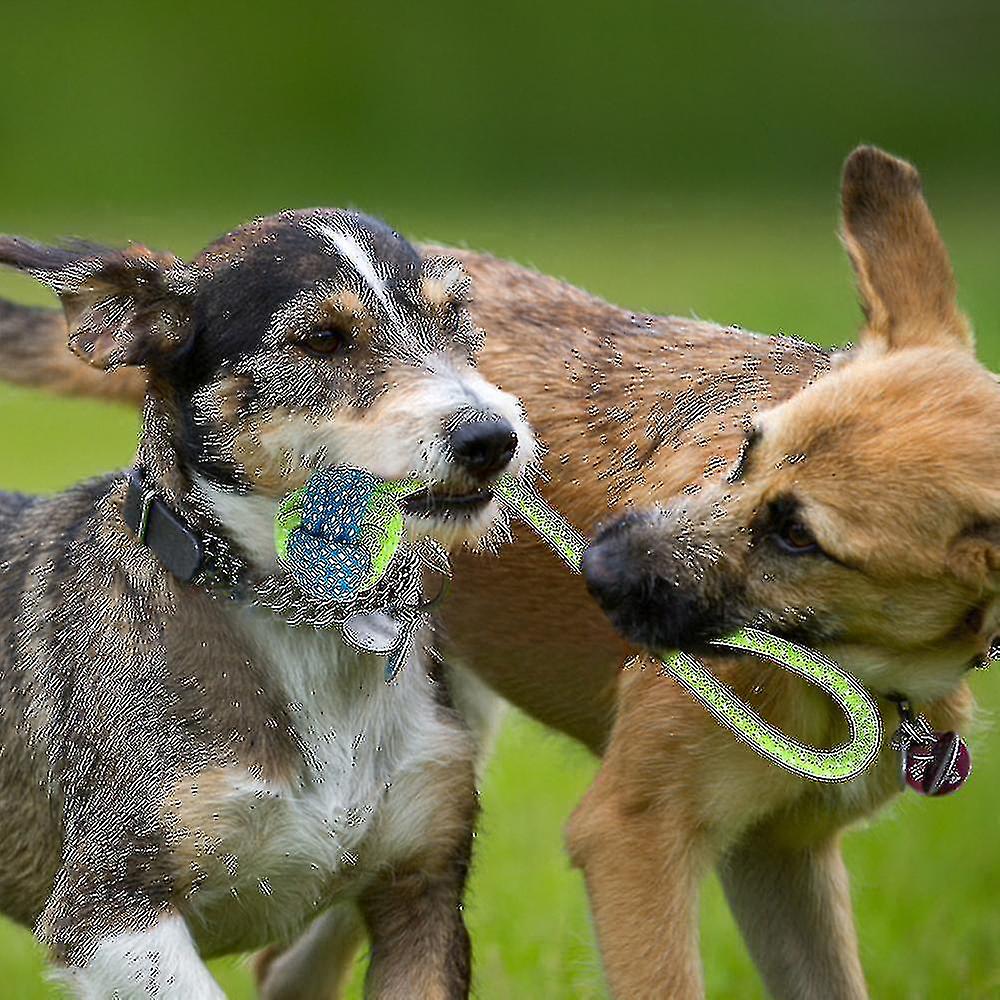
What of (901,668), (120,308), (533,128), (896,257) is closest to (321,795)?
(120,308)

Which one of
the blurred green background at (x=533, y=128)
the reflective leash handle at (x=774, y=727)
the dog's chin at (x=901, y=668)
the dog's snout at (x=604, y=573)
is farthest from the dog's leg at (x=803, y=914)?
the blurred green background at (x=533, y=128)

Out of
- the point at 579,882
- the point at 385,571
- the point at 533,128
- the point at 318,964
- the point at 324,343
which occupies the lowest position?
the point at 533,128

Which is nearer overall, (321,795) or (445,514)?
(445,514)

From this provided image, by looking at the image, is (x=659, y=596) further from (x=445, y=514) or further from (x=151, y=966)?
(x=151, y=966)

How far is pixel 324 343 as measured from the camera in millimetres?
4586

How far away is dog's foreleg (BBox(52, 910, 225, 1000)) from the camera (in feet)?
14.7

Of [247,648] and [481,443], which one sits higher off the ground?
[481,443]

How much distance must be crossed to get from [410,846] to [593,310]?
2.05m

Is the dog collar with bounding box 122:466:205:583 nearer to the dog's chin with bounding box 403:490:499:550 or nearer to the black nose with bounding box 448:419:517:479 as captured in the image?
the dog's chin with bounding box 403:490:499:550

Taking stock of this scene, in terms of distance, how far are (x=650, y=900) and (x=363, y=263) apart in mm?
1752

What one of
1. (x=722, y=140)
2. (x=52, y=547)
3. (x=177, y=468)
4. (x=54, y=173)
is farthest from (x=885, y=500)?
(x=722, y=140)

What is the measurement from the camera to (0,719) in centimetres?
514

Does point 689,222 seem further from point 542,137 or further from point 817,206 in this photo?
point 542,137

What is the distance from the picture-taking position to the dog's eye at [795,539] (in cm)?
456
